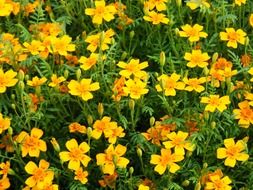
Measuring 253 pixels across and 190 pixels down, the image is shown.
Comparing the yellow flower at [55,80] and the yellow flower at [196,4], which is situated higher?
the yellow flower at [196,4]

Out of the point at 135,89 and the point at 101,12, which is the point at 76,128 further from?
the point at 101,12

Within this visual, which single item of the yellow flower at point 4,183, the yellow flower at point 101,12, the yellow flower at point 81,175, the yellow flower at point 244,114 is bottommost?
the yellow flower at point 4,183

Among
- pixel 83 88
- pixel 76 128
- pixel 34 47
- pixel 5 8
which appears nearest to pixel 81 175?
pixel 76 128

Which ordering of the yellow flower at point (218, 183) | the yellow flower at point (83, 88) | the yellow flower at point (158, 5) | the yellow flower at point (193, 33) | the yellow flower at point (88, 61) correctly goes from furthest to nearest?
1. the yellow flower at point (158, 5)
2. the yellow flower at point (193, 33)
3. the yellow flower at point (88, 61)
4. the yellow flower at point (83, 88)
5. the yellow flower at point (218, 183)

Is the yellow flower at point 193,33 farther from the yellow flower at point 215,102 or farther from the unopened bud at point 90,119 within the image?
the unopened bud at point 90,119

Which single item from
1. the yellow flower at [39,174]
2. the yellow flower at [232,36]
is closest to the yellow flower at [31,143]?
the yellow flower at [39,174]

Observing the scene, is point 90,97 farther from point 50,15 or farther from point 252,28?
point 252,28

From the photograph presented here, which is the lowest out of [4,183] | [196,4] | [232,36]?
[4,183]
